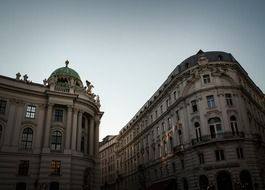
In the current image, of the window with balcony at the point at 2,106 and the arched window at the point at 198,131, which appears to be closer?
the arched window at the point at 198,131

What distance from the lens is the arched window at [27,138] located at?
3947 centimetres

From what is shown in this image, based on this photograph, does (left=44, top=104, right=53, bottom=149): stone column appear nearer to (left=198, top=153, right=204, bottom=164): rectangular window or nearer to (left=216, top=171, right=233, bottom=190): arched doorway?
(left=198, top=153, right=204, bottom=164): rectangular window

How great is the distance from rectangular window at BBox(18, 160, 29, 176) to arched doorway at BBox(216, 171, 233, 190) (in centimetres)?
2813

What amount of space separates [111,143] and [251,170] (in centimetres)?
5868

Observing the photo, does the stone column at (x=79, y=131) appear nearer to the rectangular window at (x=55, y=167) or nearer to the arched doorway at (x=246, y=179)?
the rectangular window at (x=55, y=167)

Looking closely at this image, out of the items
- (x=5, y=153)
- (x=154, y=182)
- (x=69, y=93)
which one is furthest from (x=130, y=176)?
(x=5, y=153)

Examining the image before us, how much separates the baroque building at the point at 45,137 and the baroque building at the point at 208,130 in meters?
14.1

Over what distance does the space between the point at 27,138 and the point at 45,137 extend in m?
2.76

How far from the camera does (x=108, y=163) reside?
8731 cm

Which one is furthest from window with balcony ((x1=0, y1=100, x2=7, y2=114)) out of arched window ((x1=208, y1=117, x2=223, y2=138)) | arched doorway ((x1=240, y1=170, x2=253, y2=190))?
arched doorway ((x1=240, y1=170, x2=253, y2=190))

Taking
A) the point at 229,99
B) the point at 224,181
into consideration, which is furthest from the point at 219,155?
the point at 229,99

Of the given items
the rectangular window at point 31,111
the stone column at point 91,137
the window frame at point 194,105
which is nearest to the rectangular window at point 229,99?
the window frame at point 194,105

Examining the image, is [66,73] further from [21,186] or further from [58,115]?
[21,186]

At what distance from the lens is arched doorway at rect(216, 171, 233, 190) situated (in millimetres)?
33938
